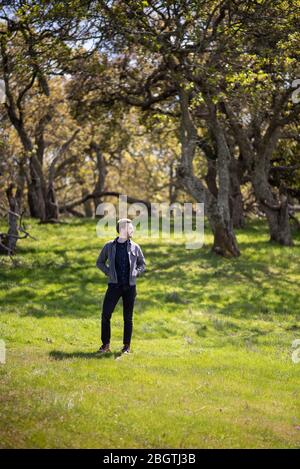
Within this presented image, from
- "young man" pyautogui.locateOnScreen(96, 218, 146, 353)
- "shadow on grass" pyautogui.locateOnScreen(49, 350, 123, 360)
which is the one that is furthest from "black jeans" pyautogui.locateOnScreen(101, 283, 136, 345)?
"shadow on grass" pyautogui.locateOnScreen(49, 350, 123, 360)

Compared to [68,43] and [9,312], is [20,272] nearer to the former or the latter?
[9,312]

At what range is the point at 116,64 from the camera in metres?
26.4

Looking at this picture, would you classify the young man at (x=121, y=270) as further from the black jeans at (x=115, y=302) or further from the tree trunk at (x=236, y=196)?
the tree trunk at (x=236, y=196)

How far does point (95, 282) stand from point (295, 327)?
23.4 feet

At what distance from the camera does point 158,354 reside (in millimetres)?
12656

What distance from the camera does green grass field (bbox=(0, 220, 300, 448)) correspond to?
26.5 feet

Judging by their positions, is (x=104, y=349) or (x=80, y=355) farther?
(x=104, y=349)

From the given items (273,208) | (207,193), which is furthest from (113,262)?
(273,208)

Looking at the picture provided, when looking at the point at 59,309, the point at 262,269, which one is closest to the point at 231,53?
the point at 262,269

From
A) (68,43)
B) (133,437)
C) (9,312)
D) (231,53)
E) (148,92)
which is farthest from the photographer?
(148,92)

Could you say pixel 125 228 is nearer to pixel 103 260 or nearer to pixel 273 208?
pixel 103 260

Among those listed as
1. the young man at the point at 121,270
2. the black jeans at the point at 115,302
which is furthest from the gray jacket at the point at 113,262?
the black jeans at the point at 115,302

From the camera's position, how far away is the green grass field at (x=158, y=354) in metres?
8.09

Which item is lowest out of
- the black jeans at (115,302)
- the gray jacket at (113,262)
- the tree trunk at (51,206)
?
the black jeans at (115,302)
